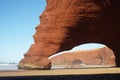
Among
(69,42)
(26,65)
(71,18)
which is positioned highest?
(71,18)

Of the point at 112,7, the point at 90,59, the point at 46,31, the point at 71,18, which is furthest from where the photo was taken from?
the point at 90,59

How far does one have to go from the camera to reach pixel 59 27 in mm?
40094

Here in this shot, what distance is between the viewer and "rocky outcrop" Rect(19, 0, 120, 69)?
37.6 metres

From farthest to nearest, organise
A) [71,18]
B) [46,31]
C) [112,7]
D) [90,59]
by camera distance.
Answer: [90,59] → [46,31] → [71,18] → [112,7]

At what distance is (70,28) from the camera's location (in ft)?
129

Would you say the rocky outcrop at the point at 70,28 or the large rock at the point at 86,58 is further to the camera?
→ the large rock at the point at 86,58

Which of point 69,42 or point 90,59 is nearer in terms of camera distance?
point 69,42

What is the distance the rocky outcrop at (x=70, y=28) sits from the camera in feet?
123

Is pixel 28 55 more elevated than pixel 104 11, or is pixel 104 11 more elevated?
pixel 104 11

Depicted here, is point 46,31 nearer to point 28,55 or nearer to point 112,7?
point 28,55

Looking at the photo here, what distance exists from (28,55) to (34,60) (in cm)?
184

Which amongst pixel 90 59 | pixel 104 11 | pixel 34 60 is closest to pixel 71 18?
pixel 104 11

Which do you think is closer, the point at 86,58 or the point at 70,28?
the point at 70,28

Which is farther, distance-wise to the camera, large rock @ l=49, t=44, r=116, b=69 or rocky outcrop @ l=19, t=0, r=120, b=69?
large rock @ l=49, t=44, r=116, b=69
